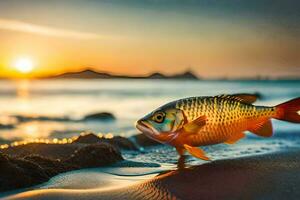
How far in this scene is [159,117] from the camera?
423 cm

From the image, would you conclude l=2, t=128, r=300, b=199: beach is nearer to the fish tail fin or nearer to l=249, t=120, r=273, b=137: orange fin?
l=249, t=120, r=273, b=137: orange fin

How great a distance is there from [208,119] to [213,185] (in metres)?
0.68

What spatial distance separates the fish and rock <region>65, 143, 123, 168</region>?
1233mm

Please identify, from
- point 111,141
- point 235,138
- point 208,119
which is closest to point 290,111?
point 235,138

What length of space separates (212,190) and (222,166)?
948 millimetres

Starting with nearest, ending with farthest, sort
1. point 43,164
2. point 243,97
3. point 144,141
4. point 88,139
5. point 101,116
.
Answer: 1. point 243,97
2. point 43,164
3. point 88,139
4. point 144,141
5. point 101,116

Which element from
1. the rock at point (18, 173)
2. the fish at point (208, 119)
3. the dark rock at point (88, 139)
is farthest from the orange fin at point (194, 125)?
the dark rock at point (88, 139)

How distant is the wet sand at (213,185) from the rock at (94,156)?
1020 mm

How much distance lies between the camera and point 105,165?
540 cm

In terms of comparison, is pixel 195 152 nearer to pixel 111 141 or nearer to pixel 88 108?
pixel 111 141

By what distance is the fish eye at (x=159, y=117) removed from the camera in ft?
13.8

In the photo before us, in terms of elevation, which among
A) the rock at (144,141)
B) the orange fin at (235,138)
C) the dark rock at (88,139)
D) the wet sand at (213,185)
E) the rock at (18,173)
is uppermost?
the orange fin at (235,138)

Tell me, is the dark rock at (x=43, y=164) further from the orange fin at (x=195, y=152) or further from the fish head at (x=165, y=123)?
the orange fin at (x=195, y=152)

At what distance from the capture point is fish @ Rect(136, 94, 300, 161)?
A: 424cm
